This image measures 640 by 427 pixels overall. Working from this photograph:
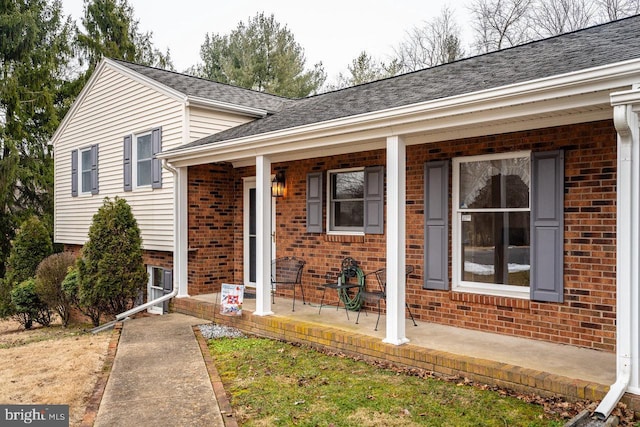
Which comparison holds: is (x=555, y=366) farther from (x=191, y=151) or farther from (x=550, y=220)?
(x=191, y=151)

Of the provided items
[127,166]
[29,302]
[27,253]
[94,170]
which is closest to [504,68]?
[127,166]

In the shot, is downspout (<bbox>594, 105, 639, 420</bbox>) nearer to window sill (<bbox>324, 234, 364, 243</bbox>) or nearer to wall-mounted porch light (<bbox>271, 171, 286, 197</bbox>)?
window sill (<bbox>324, 234, 364, 243</bbox>)

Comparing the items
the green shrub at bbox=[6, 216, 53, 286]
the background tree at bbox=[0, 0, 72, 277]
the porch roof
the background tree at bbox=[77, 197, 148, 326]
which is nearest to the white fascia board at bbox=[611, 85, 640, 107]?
the porch roof

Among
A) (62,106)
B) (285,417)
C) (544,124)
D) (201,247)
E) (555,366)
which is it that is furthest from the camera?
(62,106)

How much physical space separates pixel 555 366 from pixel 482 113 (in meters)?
2.36

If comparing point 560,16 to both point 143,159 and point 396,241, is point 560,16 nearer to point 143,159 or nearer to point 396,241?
point 143,159

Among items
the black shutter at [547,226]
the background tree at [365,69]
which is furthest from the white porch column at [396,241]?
the background tree at [365,69]

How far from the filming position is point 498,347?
4.94 metres

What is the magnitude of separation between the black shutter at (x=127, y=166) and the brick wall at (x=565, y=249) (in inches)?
214

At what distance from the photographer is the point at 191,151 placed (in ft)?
25.4

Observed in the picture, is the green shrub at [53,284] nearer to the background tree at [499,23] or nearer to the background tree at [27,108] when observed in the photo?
the background tree at [27,108]

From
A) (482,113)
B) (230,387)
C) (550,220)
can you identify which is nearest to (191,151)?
(230,387)

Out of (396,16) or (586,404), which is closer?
(586,404)

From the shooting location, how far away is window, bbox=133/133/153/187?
9922 mm
